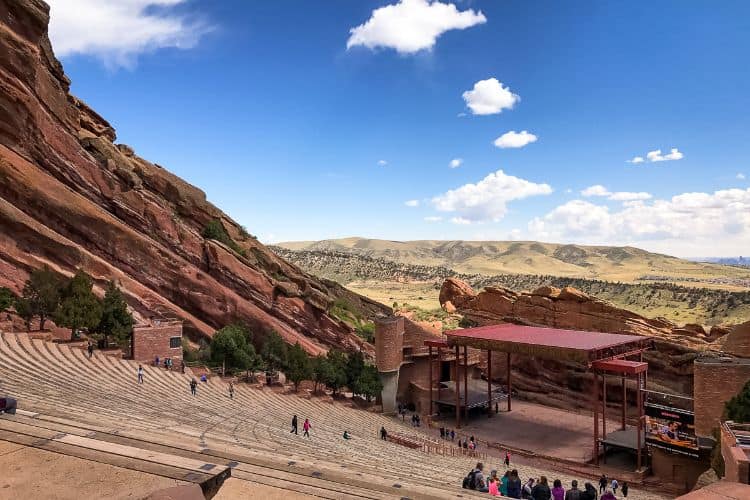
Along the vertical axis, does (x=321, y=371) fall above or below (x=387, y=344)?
below

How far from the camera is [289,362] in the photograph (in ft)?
126

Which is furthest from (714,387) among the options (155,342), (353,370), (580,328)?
(155,342)

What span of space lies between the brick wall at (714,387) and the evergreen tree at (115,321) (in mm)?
36018

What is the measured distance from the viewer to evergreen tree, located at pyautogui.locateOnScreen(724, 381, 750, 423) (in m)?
22.1

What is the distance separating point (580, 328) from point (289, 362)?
31980mm

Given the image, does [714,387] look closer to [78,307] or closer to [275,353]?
[275,353]

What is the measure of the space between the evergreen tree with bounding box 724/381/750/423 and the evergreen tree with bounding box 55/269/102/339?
35.2m

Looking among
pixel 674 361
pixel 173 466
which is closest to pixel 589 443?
pixel 674 361

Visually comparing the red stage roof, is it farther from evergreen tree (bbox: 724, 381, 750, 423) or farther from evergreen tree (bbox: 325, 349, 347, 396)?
evergreen tree (bbox: 325, 349, 347, 396)

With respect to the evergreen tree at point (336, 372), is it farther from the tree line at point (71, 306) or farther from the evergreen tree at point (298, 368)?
the tree line at point (71, 306)

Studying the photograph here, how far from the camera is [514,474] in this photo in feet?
47.6

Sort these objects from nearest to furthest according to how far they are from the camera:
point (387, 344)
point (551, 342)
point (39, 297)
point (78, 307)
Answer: point (78, 307)
point (39, 297)
point (551, 342)
point (387, 344)

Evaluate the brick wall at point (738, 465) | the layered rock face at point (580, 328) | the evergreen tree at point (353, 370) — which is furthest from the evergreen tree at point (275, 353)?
the brick wall at point (738, 465)

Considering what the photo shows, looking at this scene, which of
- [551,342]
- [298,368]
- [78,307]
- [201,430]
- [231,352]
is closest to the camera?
[201,430]
